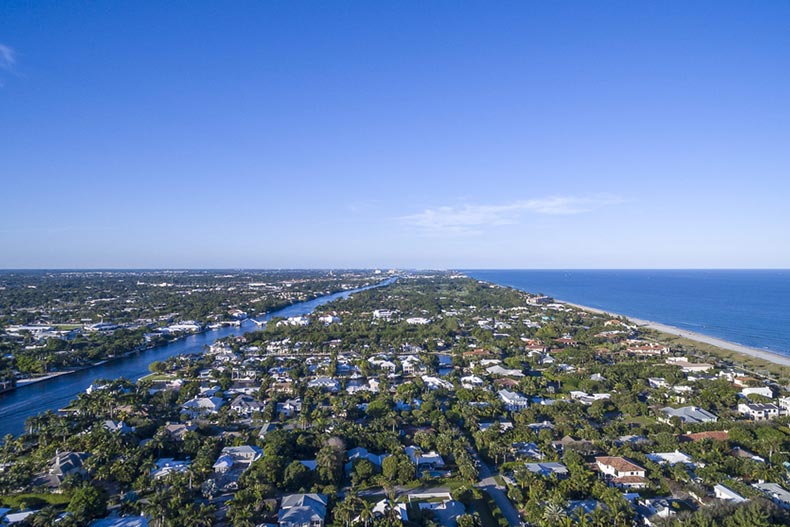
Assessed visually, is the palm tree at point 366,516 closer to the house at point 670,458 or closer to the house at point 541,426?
the house at point 541,426

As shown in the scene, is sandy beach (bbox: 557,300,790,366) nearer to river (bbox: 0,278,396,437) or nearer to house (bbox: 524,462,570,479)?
house (bbox: 524,462,570,479)

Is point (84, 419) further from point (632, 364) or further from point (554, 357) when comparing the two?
point (632, 364)

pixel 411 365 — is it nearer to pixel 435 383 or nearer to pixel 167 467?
pixel 435 383

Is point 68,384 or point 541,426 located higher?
point 541,426

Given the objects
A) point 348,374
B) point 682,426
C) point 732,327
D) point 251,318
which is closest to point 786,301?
point 732,327

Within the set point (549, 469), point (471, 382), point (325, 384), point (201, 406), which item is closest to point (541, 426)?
point (549, 469)

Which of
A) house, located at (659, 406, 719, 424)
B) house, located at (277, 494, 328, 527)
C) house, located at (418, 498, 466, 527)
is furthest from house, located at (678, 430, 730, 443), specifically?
house, located at (277, 494, 328, 527)

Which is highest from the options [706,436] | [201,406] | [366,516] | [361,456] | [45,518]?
[45,518]
